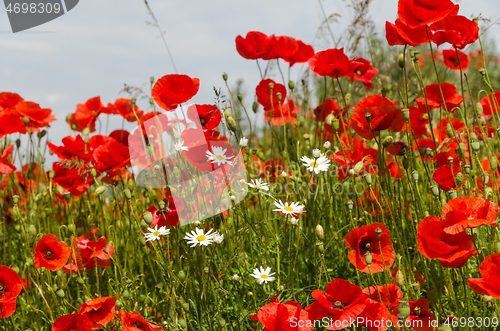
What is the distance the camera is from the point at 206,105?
198 centimetres

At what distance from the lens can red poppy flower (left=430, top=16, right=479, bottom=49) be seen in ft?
5.29

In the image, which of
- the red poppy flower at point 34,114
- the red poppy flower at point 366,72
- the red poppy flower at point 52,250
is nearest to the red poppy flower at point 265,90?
the red poppy flower at point 366,72

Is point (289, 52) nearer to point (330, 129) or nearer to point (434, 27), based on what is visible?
point (330, 129)

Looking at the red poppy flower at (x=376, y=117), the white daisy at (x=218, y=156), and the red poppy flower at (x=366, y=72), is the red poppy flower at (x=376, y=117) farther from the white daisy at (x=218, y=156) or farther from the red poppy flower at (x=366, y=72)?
the red poppy flower at (x=366, y=72)

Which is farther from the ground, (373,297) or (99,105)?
(99,105)

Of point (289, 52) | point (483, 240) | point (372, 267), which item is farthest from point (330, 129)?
point (372, 267)

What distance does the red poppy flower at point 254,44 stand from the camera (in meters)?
2.28

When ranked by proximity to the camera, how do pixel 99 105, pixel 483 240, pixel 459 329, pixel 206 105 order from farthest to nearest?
1. pixel 99 105
2. pixel 206 105
3. pixel 483 240
4. pixel 459 329

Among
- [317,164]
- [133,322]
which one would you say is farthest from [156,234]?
[317,164]

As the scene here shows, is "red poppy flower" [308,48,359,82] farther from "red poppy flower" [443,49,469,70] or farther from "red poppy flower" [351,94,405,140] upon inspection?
"red poppy flower" [443,49,469,70]

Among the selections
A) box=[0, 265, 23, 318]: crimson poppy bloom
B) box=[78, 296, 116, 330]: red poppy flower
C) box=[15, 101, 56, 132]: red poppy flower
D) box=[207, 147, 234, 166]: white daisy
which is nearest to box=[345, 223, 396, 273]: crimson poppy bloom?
box=[207, 147, 234, 166]: white daisy

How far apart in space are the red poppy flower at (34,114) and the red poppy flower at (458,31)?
2283 mm

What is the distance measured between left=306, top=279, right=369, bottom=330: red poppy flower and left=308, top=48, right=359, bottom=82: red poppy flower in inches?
42.1

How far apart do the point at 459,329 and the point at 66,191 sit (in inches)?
76.5
